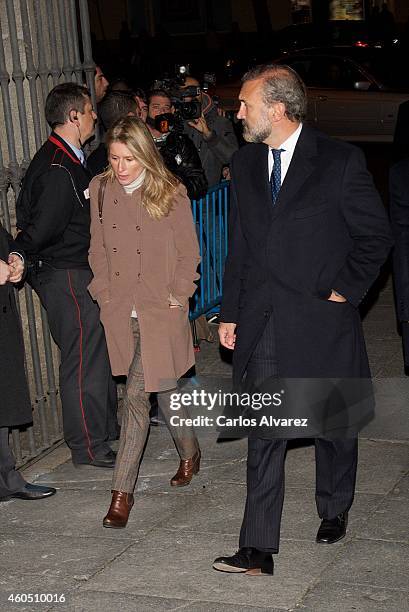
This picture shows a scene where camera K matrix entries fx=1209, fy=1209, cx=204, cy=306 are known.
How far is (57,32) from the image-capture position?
7.25m

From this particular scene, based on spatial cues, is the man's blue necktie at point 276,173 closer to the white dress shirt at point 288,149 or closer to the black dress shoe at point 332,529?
the white dress shirt at point 288,149

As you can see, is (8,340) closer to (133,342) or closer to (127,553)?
(133,342)

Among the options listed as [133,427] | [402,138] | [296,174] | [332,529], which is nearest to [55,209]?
[133,427]

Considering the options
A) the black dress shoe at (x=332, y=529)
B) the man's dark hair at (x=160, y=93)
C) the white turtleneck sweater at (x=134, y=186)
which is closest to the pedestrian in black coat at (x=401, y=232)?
the black dress shoe at (x=332, y=529)

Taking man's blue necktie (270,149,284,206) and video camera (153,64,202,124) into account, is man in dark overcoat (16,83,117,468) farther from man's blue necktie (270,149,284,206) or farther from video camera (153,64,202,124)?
video camera (153,64,202,124)

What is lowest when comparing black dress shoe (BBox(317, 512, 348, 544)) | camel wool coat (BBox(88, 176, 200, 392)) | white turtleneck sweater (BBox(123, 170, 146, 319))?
black dress shoe (BBox(317, 512, 348, 544))

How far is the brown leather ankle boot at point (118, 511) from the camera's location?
5.93 m

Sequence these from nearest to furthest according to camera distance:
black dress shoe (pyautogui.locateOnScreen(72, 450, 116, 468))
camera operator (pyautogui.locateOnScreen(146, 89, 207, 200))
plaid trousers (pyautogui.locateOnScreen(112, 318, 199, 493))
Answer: plaid trousers (pyautogui.locateOnScreen(112, 318, 199, 493)), black dress shoe (pyautogui.locateOnScreen(72, 450, 116, 468)), camera operator (pyautogui.locateOnScreen(146, 89, 207, 200))

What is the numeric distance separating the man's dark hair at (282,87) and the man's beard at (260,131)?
0.26ft

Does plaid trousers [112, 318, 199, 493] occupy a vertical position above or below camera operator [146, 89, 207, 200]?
below

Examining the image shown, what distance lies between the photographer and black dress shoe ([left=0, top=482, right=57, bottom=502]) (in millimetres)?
6441

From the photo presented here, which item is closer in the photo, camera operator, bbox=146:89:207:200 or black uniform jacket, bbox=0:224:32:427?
black uniform jacket, bbox=0:224:32:427

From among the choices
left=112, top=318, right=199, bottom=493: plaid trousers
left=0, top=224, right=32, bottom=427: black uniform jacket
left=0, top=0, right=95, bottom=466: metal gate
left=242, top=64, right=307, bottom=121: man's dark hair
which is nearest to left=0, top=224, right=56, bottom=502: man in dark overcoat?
left=0, top=224, right=32, bottom=427: black uniform jacket

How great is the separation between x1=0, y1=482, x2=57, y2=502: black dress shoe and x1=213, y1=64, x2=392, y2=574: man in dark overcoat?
4.96ft
